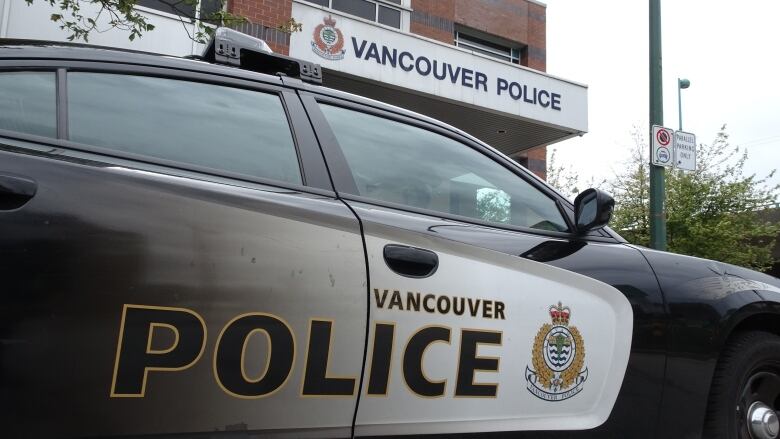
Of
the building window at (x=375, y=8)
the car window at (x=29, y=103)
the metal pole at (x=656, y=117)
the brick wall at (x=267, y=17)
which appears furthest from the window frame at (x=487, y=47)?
the car window at (x=29, y=103)

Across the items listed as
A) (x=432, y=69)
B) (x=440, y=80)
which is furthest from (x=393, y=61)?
(x=440, y=80)

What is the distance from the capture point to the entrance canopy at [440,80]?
10227mm

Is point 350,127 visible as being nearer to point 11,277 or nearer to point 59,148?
point 59,148

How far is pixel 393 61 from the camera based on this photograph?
10.7m

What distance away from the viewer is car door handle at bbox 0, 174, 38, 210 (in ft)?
5.03

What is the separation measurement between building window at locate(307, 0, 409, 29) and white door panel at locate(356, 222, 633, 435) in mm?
12246

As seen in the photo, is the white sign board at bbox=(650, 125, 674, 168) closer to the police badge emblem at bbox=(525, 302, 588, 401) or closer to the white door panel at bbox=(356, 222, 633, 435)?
the white door panel at bbox=(356, 222, 633, 435)

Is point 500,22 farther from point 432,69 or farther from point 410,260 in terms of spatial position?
point 410,260

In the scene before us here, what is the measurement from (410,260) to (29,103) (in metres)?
1.23

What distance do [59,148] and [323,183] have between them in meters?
0.80

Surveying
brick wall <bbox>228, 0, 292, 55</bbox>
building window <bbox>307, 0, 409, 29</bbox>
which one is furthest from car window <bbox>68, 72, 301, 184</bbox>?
building window <bbox>307, 0, 409, 29</bbox>

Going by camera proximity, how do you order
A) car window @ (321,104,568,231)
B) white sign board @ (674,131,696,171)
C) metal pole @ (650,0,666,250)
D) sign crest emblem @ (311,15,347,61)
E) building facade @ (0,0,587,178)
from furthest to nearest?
sign crest emblem @ (311,15,347,61)
building facade @ (0,0,587,178)
white sign board @ (674,131,696,171)
metal pole @ (650,0,666,250)
car window @ (321,104,568,231)

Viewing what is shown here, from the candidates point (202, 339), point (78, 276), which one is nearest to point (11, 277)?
point (78, 276)

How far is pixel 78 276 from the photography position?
1.56 m
